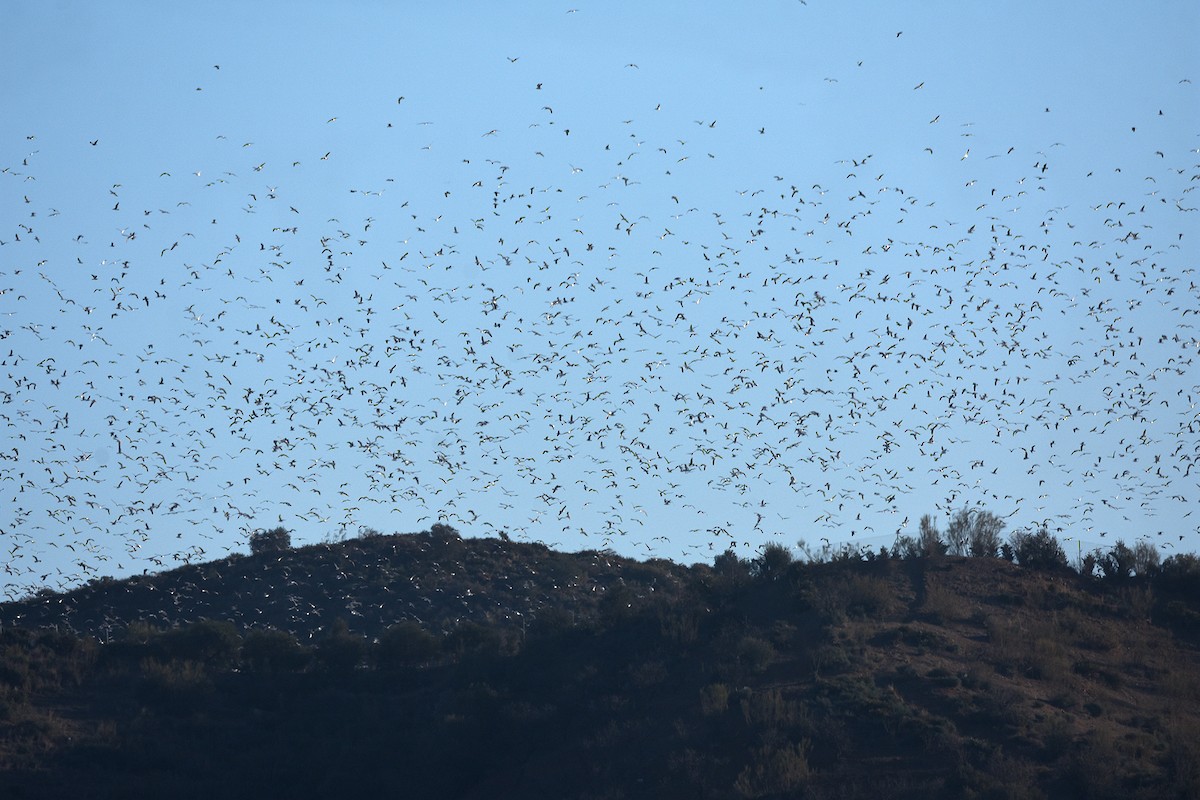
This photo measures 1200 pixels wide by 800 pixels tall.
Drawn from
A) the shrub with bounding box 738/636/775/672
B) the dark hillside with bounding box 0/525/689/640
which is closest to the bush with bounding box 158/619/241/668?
the dark hillside with bounding box 0/525/689/640

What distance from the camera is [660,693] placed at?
36250mm

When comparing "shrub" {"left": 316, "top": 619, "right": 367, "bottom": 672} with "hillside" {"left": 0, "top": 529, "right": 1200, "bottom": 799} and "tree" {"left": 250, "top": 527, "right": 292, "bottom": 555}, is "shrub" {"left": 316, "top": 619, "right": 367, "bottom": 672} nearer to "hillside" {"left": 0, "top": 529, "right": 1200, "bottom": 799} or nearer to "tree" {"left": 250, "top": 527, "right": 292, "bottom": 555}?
"hillside" {"left": 0, "top": 529, "right": 1200, "bottom": 799}

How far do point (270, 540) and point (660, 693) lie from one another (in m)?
26.6

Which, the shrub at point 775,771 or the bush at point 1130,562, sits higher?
the bush at point 1130,562

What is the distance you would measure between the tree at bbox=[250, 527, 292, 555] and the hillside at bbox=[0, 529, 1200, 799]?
9.68 meters

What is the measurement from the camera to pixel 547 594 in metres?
49.8

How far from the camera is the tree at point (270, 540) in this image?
57.3 meters

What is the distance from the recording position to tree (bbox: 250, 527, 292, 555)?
57.3 meters

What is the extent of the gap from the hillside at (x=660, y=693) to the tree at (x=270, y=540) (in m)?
9.68

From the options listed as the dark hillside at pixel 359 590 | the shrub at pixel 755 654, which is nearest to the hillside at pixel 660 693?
the shrub at pixel 755 654

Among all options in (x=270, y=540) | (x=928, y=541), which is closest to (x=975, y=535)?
(x=928, y=541)

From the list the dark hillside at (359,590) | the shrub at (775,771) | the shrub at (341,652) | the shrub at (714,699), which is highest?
the dark hillside at (359,590)

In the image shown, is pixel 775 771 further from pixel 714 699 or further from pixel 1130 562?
pixel 1130 562

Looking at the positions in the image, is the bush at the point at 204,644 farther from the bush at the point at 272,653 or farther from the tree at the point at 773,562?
the tree at the point at 773,562
